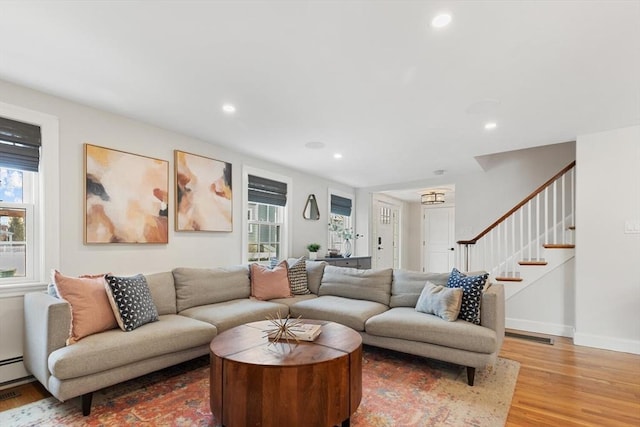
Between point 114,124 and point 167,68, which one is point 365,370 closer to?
point 167,68

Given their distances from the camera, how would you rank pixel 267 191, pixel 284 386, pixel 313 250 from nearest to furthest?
pixel 284 386, pixel 267 191, pixel 313 250

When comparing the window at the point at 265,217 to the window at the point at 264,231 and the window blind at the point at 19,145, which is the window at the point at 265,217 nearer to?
the window at the point at 264,231

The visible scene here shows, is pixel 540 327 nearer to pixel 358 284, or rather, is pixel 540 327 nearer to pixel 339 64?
pixel 358 284

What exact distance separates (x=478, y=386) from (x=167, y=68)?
3343mm

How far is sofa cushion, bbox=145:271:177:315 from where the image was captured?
304cm

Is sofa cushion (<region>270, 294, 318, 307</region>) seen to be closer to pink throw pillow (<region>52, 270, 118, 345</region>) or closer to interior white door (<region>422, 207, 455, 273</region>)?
pink throw pillow (<region>52, 270, 118, 345</region>)

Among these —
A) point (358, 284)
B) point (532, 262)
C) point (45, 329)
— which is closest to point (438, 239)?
point (532, 262)

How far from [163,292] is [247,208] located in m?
1.79

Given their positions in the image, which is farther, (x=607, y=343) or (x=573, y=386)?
(x=607, y=343)

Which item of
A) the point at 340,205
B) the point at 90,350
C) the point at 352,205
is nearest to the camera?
the point at 90,350

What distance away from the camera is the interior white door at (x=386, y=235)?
7.54 meters

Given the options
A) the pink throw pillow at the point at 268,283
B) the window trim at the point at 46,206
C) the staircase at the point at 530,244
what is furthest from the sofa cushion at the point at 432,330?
the window trim at the point at 46,206

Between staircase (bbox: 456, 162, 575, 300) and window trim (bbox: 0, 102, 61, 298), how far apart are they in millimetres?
4723

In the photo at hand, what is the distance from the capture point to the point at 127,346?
7.52 feet
